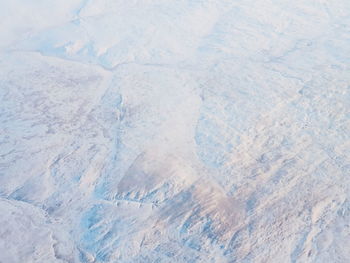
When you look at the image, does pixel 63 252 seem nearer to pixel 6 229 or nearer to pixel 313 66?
pixel 6 229

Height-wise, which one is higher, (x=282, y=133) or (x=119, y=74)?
(x=282, y=133)

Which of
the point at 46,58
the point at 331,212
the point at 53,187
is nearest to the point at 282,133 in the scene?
the point at 331,212

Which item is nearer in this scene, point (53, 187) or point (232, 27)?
point (53, 187)

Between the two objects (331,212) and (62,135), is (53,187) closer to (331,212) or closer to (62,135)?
(62,135)

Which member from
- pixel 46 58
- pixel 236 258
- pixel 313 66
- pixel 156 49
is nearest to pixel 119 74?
pixel 156 49

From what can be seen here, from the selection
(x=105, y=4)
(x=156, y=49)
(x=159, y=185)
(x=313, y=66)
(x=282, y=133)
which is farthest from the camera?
(x=105, y=4)

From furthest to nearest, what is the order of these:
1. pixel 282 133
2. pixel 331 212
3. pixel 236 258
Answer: pixel 282 133 → pixel 331 212 → pixel 236 258
